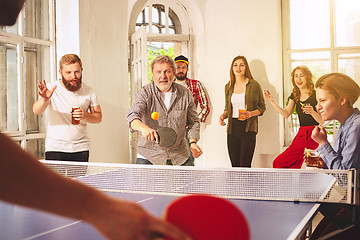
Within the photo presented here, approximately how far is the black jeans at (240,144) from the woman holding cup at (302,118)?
0.46 m

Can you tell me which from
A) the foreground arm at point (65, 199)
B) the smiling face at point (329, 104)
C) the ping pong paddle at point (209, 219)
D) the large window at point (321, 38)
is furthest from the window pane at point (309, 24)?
the foreground arm at point (65, 199)

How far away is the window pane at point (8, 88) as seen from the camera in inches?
197

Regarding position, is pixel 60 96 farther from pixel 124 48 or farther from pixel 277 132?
pixel 277 132

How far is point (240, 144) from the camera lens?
21.7 feet

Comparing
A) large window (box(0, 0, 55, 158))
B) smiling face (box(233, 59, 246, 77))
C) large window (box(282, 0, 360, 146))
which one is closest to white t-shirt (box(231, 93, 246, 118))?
smiling face (box(233, 59, 246, 77))

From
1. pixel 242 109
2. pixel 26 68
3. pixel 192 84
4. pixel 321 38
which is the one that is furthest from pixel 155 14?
pixel 26 68

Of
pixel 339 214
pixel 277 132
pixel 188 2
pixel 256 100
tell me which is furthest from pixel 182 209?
pixel 188 2

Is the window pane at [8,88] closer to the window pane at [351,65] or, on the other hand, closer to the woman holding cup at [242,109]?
the woman holding cup at [242,109]

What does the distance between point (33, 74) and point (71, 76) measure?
1561mm

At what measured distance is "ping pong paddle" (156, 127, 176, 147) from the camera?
353 cm

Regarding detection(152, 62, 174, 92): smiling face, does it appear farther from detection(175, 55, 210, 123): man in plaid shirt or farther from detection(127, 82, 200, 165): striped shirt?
detection(175, 55, 210, 123): man in plaid shirt

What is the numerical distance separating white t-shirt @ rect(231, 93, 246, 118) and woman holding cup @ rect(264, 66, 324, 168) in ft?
2.14

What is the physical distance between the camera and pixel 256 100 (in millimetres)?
6707

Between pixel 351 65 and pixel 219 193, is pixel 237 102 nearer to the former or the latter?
pixel 351 65
